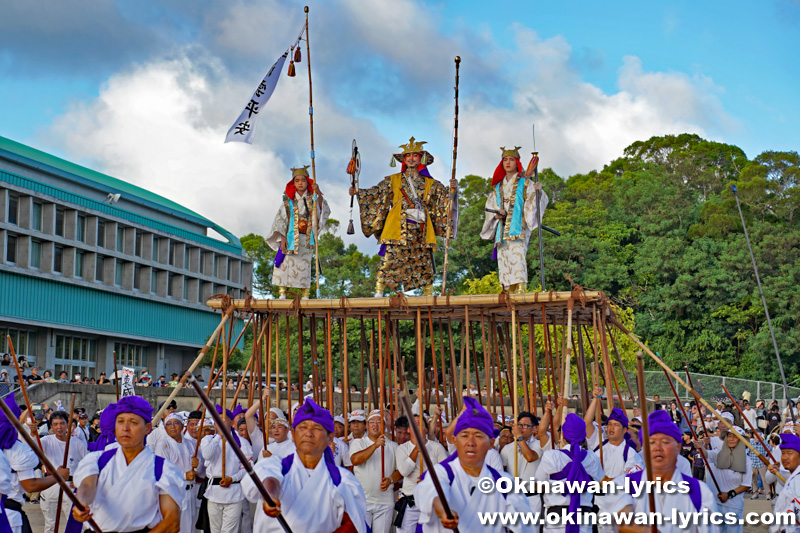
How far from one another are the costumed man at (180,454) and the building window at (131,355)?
113ft

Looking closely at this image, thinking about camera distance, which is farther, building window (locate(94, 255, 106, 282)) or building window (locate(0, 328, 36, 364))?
building window (locate(94, 255, 106, 282))

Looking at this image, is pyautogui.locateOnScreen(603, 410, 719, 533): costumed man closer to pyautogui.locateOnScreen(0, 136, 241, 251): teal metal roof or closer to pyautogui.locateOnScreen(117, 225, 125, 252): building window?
pyautogui.locateOnScreen(0, 136, 241, 251): teal metal roof

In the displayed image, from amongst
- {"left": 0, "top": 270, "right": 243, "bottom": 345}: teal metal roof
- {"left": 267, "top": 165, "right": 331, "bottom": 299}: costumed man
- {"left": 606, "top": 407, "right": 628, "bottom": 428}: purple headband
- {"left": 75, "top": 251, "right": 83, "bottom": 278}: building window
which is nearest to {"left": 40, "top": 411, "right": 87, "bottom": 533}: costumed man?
{"left": 267, "top": 165, "right": 331, "bottom": 299}: costumed man

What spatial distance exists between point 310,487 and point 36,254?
36254 millimetres

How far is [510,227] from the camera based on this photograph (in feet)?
36.1

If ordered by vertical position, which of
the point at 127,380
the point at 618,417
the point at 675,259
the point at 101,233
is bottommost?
the point at 618,417

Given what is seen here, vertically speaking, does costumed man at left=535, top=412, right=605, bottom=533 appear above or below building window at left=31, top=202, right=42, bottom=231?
below

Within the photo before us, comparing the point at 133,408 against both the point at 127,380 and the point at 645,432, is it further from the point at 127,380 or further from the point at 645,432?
the point at 127,380

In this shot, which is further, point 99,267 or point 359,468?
point 99,267

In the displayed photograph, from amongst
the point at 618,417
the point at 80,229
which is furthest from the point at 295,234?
the point at 80,229

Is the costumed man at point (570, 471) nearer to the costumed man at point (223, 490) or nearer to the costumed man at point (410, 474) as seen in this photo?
the costumed man at point (410, 474)

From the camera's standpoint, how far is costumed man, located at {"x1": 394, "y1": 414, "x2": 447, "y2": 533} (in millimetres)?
9047

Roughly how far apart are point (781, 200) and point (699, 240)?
233 inches

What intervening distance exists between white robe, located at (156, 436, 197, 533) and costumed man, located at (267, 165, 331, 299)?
286cm
